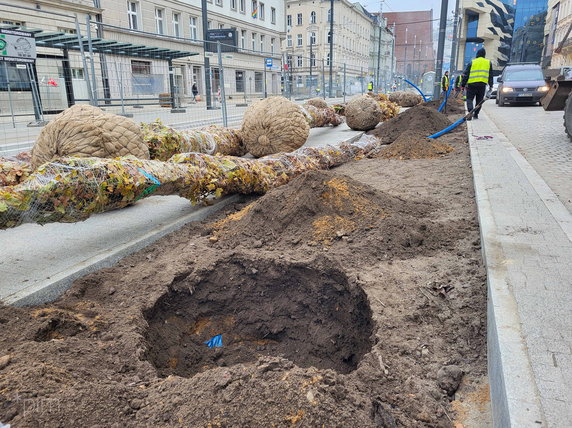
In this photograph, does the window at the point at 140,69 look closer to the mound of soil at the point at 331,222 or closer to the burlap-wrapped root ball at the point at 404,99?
the mound of soil at the point at 331,222

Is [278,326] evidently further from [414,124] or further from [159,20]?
[159,20]

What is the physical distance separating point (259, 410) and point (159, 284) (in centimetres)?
177

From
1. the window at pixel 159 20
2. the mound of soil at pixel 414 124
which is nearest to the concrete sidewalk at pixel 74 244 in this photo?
the mound of soil at pixel 414 124

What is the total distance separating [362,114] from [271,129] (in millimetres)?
5213

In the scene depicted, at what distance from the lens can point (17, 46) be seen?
336 inches

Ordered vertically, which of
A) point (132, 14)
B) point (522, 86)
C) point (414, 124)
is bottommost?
point (414, 124)

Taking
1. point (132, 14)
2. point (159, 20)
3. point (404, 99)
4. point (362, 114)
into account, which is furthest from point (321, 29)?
point (362, 114)

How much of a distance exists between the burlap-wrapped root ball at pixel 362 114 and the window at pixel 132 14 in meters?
25.2

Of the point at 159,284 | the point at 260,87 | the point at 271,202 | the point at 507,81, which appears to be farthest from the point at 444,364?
the point at 507,81

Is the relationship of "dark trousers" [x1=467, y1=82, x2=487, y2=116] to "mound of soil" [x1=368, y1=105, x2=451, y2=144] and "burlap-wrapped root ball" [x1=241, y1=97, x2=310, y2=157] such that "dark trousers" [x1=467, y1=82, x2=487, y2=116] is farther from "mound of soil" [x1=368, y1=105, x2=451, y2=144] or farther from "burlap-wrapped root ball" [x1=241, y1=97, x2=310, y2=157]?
"burlap-wrapped root ball" [x1=241, y1=97, x2=310, y2=157]

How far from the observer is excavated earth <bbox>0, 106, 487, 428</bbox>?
1885 mm

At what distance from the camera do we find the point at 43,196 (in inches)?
133

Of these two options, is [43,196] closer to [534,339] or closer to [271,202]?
[271,202]

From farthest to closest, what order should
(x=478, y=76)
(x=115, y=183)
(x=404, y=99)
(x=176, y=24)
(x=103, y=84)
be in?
(x=176, y=24), (x=404, y=99), (x=478, y=76), (x=103, y=84), (x=115, y=183)
